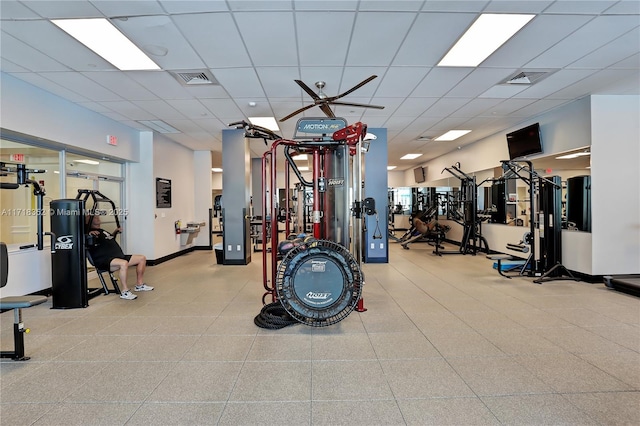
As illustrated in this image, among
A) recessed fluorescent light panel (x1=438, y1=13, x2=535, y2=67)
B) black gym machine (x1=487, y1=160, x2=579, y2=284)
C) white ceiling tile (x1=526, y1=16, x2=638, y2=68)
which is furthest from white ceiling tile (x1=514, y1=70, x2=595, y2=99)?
recessed fluorescent light panel (x1=438, y1=13, x2=535, y2=67)

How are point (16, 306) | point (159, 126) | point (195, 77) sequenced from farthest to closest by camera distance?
point (159, 126) < point (195, 77) < point (16, 306)

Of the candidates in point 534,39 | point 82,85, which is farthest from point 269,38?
point 82,85

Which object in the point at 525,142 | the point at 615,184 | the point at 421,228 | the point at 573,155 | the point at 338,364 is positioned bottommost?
the point at 338,364

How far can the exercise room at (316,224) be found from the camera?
2.23m

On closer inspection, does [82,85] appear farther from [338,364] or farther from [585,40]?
[585,40]

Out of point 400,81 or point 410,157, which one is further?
point 410,157

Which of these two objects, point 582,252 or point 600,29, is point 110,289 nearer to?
point 600,29

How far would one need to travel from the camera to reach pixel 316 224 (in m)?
3.77

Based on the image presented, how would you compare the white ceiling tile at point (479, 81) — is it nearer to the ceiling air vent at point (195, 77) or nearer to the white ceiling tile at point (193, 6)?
the white ceiling tile at point (193, 6)

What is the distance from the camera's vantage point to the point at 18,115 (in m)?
4.05

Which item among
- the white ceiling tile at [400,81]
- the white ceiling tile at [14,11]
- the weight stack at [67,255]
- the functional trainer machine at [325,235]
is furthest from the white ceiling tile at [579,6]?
the weight stack at [67,255]

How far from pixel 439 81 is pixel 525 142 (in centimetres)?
322

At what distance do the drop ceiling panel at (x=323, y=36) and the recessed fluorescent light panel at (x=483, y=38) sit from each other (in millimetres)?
1297

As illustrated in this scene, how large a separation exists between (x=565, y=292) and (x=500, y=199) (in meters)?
3.66
